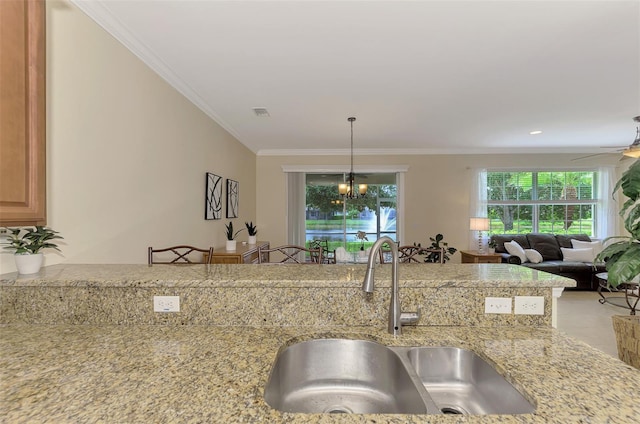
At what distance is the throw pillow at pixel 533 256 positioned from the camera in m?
5.16

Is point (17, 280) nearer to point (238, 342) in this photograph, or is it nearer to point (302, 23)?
point (238, 342)

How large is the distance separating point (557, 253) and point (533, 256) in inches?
26.8

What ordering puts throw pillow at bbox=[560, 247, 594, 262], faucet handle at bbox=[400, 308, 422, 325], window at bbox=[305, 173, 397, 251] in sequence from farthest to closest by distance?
window at bbox=[305, 173, 397, 251] < throw pillow at bbox=[560, 247, 594, 262] < faucet handle at bbox=[400, 308, 422, 325]

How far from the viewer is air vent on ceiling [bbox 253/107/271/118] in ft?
11.8

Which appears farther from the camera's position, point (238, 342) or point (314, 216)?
point (314, 216)

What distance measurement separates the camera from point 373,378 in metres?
1.08

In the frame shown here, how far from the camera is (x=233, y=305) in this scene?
120cm

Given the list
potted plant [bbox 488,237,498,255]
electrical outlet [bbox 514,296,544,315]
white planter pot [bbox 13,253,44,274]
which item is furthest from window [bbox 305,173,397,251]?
white planter pot [bbox 13,253,44,274]

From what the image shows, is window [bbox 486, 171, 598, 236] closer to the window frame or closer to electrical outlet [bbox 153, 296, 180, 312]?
the window frame

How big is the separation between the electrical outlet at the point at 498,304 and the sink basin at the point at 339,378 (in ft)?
1.43

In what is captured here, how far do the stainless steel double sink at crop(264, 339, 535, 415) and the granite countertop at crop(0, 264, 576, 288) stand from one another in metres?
0.24

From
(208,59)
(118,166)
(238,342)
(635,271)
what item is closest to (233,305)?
(238,342)

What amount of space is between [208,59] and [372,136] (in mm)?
3041

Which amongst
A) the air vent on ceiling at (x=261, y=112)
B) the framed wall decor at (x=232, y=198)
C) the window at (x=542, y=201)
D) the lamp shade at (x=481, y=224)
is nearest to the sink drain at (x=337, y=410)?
the air vent on ceiling at (x=261, y=112)
